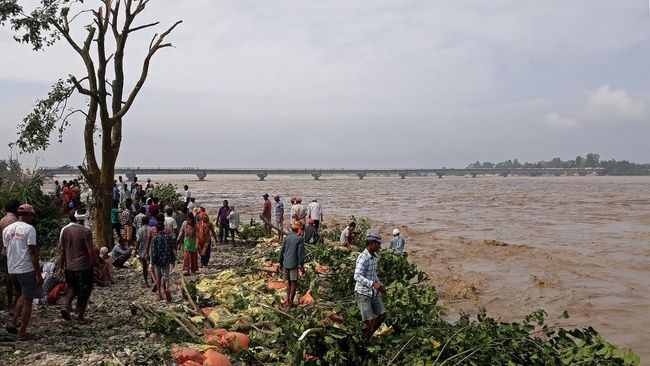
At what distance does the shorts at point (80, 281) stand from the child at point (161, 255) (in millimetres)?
1801

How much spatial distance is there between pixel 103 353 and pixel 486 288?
11.3m

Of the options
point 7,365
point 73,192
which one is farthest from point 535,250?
point 7,365

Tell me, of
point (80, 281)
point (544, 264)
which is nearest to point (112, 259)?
point (80, 281)

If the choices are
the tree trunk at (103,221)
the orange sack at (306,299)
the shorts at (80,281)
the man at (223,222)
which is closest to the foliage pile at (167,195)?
the man at (223,222)

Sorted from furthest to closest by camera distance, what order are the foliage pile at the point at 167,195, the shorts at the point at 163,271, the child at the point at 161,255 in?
the foliage pile at the point at 167,195 → the shorts at the point at 163,271 → the child at the point at 161,255

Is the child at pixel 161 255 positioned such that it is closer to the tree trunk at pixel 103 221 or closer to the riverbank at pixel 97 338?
the riverbank at pixel 97 338

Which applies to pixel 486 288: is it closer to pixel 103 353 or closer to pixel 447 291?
pixel 447 291

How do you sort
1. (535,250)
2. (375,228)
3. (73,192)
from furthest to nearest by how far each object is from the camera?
A: 1. (375,228)
2. (535,250)
3. (73,192)

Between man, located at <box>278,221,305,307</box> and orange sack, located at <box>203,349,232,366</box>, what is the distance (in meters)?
2.97

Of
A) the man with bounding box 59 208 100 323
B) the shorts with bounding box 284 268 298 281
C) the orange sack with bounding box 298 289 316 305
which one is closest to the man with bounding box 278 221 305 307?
the shorts with bounding box 284 268 298 281

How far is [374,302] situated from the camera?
7219 millimetres

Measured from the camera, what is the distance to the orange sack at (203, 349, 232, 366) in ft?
21.0

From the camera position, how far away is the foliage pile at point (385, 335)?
20.5ft

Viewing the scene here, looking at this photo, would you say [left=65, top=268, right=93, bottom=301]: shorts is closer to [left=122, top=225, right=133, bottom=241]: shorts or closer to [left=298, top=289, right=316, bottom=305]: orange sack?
[left=298, top=289, right=316, bottom=305]: orange sack
